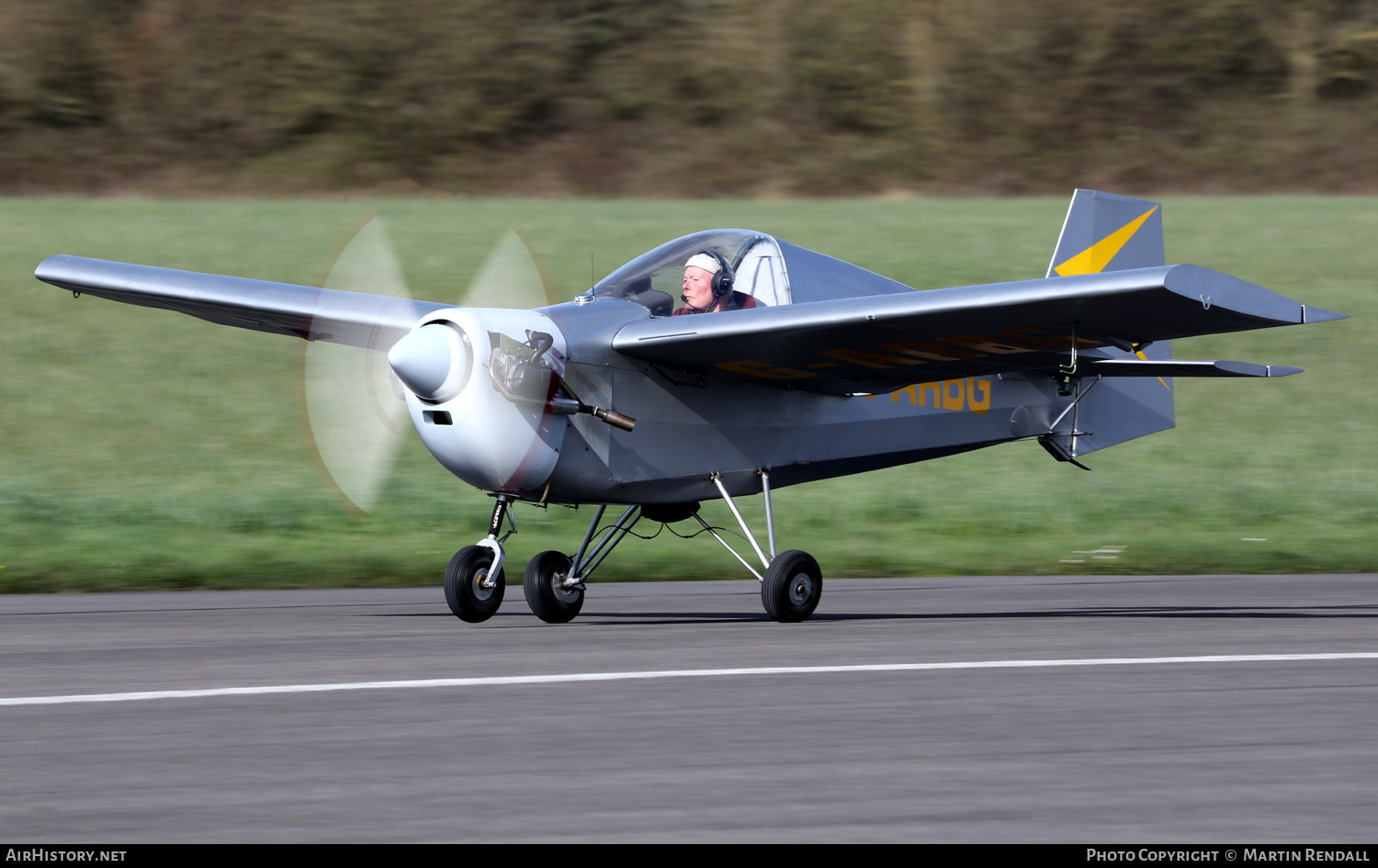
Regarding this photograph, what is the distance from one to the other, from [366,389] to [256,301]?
2173mm

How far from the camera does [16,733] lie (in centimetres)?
573

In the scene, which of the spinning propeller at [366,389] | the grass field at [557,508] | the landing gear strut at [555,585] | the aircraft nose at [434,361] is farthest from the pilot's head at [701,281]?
the grass field at [557,508]

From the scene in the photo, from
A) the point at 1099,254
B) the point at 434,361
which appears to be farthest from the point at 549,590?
the point at 1099,254

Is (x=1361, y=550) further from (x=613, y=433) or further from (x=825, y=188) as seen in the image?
(x=825, y=188)

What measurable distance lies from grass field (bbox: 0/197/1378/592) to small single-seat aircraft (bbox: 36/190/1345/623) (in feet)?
11.7

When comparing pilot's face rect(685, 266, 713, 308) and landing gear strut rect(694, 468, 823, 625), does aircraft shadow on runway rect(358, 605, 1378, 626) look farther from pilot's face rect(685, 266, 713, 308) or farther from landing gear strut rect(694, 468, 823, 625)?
pilot's face rect(685, 266, 713, 308)

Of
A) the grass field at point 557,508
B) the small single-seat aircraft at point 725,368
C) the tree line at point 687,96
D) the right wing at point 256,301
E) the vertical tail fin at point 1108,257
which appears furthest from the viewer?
the tree line at point 687,96

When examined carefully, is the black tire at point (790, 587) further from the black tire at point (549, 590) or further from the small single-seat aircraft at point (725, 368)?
the black tire at point (549, 590)

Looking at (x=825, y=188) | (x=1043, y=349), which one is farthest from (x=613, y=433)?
(x=825, y=188)

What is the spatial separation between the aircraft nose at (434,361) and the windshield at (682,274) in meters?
1.50

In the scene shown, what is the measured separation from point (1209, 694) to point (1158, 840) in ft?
9.18

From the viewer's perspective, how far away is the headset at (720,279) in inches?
399

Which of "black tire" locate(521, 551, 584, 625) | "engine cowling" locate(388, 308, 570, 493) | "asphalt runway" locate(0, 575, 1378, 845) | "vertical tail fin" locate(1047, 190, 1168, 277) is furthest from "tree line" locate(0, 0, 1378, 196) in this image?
"asphalt runway" locate(0, 575, 1378, 845)

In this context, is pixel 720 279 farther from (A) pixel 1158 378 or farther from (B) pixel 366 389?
(A) pixel 1158 378
